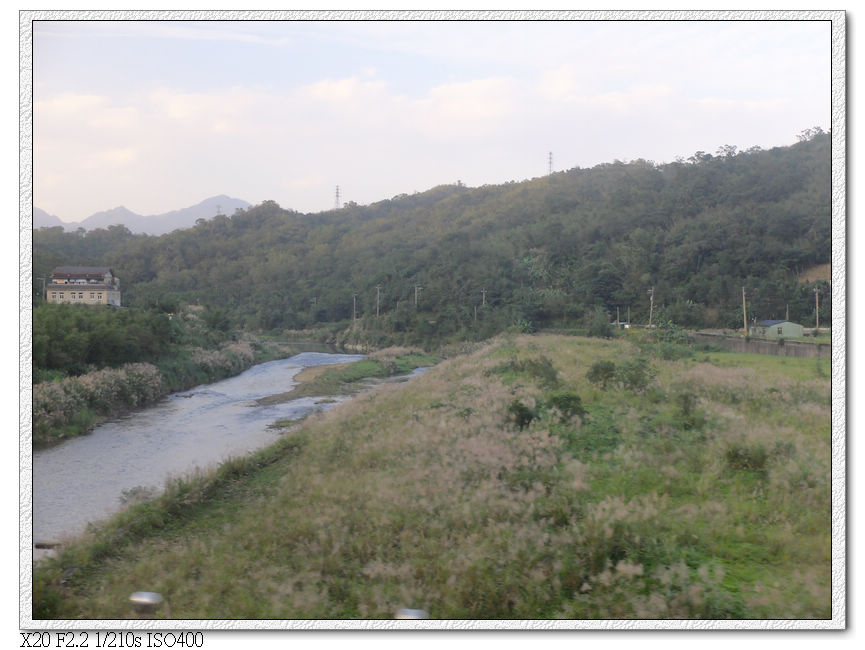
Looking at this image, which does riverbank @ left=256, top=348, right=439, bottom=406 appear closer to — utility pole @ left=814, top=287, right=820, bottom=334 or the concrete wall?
the concrete wall

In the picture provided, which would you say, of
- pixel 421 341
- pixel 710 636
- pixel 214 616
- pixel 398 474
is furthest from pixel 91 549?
pixel 421 341

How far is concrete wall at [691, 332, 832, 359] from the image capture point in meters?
5.03

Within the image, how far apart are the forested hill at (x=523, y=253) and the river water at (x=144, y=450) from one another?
262cm

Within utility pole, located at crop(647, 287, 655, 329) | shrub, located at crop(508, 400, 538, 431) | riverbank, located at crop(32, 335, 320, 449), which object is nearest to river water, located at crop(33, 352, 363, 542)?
riverbank, located at crop(32, 335, 320, 449)

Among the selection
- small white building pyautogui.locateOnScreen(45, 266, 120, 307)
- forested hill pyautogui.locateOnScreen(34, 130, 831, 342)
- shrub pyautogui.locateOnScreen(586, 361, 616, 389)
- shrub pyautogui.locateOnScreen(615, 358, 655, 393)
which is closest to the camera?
small white building pyautogui.locateOnScreen(45, 266, 120, 307)

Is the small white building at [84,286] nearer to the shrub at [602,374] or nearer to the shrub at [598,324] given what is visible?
the shrub at [602,374]

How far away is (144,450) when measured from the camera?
8.98 metres

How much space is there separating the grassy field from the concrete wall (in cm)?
17

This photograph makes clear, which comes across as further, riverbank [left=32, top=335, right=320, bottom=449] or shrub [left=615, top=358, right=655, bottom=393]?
shrub [left=615, top=358, right=655, bottom=393]

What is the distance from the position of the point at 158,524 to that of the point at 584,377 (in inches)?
283

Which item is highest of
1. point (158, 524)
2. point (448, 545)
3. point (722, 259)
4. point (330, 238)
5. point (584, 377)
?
point (330, 238)

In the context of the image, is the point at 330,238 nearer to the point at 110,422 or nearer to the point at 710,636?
the point at 110,422

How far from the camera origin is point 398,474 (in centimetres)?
611

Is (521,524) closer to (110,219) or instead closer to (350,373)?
(110,219)
